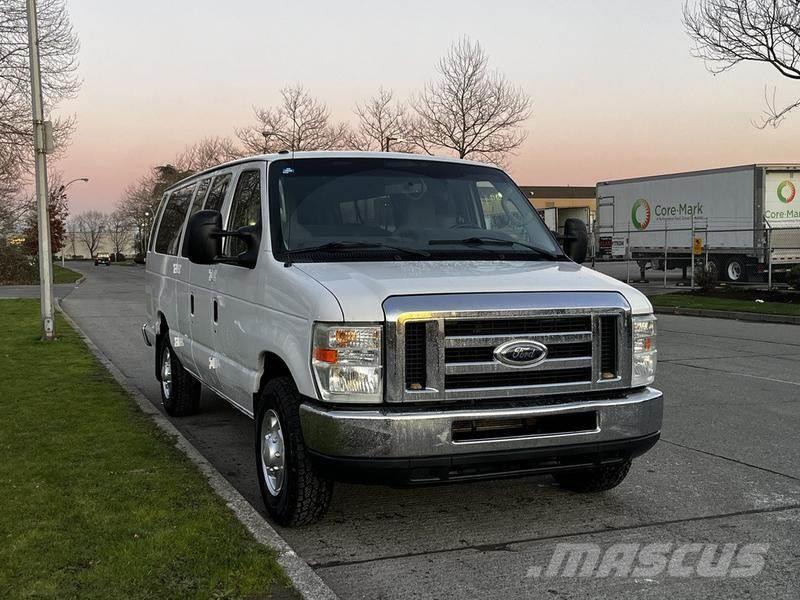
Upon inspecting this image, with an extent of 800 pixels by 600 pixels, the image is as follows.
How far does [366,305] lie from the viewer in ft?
13.5

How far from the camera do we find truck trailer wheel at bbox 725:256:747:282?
29469 mm

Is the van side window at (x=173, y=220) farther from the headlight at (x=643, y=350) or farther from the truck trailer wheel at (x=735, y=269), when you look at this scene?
the truck trailer wheel at (x=735, y=269)

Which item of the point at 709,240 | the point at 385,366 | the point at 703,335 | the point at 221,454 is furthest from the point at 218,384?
the point at 709,240

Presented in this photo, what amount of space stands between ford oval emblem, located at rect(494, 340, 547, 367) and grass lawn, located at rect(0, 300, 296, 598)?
150 centimetres

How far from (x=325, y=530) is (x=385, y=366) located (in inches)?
47.5

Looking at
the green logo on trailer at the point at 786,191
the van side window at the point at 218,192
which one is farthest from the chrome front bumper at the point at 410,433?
the green logo on trailer at the point at 786,191

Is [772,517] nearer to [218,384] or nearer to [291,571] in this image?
[291,571]

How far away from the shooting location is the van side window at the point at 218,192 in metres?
6.34

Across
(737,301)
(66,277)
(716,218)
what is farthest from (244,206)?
(66,277)

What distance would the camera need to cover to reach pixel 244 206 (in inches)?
227

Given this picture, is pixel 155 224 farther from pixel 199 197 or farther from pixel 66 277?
pixel 66 277

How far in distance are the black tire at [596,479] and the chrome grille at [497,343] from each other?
0.91m

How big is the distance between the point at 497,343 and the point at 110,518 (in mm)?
2354

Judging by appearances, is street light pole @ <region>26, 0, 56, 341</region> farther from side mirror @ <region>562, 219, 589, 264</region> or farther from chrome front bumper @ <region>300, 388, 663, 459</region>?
chrome front bumper @ <region>300, 388, 663, 459</region>
